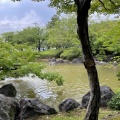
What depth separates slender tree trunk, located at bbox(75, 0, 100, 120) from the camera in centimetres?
517

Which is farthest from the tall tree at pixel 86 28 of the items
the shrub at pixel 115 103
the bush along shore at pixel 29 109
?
the shrub at pixel 115 103

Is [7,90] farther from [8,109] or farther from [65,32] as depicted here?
[65,32]

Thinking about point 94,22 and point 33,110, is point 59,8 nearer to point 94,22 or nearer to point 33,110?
point 33,110

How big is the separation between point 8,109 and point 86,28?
5.02m

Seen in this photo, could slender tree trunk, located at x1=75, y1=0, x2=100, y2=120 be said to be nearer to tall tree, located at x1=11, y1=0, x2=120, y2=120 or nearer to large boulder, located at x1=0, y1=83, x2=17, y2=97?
tall tree, located at x1=11, y1=0, x2=120, y2=120

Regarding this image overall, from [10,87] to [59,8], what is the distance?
9.21m

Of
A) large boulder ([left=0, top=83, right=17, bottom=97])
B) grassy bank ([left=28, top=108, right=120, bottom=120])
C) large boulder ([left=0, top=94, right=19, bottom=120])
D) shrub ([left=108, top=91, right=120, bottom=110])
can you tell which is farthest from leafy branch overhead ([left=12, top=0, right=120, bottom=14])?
large boulder ([left=0, top=83, right=17, bottom=97])

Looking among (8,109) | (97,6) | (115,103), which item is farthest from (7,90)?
(97,6)

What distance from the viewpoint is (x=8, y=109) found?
8727mm

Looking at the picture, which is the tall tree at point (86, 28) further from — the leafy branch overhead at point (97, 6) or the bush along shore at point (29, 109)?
the bush along shore at point (29, 109)

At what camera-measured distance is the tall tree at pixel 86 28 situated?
5203 mm

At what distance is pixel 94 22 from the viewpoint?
4281cm

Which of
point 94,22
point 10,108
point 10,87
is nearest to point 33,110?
point 10,108

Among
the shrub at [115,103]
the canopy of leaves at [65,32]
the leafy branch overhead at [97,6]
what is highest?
the canopy of leaves at [65,32]
